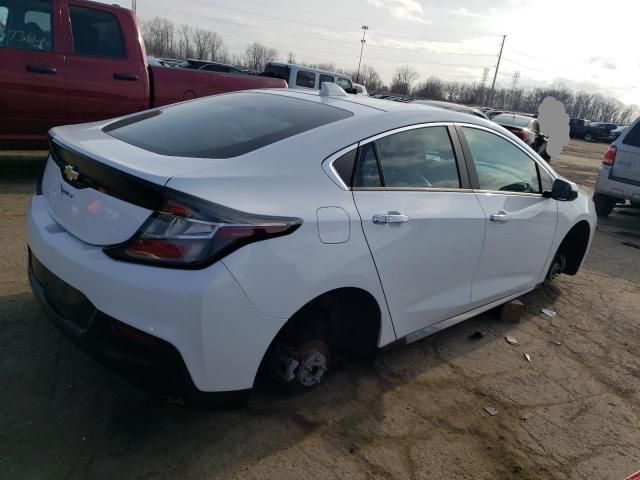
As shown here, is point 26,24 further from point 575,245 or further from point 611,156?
point 611,156

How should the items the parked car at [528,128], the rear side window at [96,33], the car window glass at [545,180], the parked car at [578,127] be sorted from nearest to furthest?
the car window glass at [545,180] < the rear side window at [96,33] < the parked car at [528,128] < the parked car at [578,127]

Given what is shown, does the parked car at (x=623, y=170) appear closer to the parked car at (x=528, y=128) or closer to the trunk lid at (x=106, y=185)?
the parked car at (x=528, y=128)

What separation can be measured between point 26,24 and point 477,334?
5.63m

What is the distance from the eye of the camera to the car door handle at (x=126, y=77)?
6019 millimetres

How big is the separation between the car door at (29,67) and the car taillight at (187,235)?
15.4 feet

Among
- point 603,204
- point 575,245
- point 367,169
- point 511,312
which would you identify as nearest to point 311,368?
point 367,169

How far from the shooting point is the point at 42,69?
5559mm

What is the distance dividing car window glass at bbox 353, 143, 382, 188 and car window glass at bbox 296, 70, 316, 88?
14108mm

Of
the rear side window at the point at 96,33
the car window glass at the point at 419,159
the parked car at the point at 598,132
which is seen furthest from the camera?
the parked car at the point at 598,132

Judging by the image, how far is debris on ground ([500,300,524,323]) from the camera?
395 centimetres

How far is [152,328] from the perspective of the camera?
1.92m

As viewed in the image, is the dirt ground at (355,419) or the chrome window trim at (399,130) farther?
the chrome window trim at (399,130)

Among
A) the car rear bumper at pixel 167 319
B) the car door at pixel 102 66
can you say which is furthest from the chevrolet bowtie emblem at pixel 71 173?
the car door at pixel 102 66

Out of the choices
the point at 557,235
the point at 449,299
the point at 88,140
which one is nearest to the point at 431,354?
the point at 449,299
